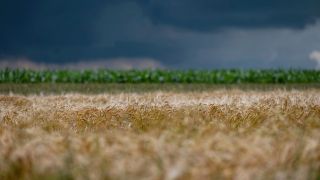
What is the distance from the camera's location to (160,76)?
1639 inches

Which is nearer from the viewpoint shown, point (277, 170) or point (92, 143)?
point (277, 170)

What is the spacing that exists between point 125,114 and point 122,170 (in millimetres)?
6030

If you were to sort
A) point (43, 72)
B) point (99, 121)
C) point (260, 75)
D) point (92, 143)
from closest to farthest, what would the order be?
point (92, 143), point (99, 121), point (43, 72), point (260, 75)

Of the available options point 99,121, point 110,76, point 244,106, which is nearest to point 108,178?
point 99,121

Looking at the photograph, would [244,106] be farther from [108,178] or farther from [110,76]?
[110,76]

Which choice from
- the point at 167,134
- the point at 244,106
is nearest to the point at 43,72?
the point at 244,106

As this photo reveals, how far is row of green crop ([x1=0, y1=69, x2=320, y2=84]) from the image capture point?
129ft

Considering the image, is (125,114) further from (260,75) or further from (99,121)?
(260,75)

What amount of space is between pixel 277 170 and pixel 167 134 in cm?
102

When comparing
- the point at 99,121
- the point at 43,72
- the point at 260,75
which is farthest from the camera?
the point at 260,75

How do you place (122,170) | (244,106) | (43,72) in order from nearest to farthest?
(122,170) → (244,106) → (43,72)

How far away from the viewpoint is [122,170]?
11.4ft

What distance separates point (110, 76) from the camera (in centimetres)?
4053

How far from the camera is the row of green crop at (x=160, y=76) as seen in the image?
1543 inches
